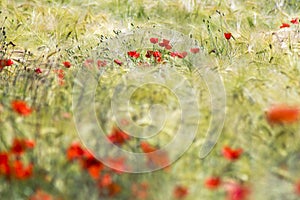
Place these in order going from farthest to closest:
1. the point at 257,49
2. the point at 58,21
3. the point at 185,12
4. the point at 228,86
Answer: the point at 185,12 → the point at 58,21 → the point at 257,49 → the point at 228,86

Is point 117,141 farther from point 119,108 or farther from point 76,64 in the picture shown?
point 76,64

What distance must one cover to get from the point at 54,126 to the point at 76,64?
4.17 feet

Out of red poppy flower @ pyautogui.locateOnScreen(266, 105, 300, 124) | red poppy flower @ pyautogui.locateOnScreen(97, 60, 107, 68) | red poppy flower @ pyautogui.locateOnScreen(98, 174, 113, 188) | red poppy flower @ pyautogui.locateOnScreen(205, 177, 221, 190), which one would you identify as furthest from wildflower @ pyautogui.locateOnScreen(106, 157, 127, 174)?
red poppy flower @ pyautogui.locateOnScreen(97, 60, 107, 68)

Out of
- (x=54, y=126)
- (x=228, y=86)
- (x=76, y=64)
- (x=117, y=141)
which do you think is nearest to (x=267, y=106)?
(x=228, y=86)

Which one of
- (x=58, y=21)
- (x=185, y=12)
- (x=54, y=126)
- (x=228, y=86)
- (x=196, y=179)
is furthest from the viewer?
(x=185, y=12)

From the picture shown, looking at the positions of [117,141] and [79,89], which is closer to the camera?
[117,141]

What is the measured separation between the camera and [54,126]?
3152 mm

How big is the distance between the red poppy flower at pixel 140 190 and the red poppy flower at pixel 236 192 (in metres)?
0.37

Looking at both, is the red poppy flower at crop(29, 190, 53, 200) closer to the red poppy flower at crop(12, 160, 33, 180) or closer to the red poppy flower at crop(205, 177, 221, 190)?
the red poppy flower at crop(12, 160, 33, 180)

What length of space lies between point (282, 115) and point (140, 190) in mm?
852

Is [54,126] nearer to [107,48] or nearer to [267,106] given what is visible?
[267,106]

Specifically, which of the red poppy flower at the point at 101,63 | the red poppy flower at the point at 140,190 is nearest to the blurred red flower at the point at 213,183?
the red poppy flower at the point at 140,190

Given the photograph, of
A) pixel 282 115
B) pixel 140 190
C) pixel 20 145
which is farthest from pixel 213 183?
pixel 20 145

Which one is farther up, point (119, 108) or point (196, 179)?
point (119, 108)
